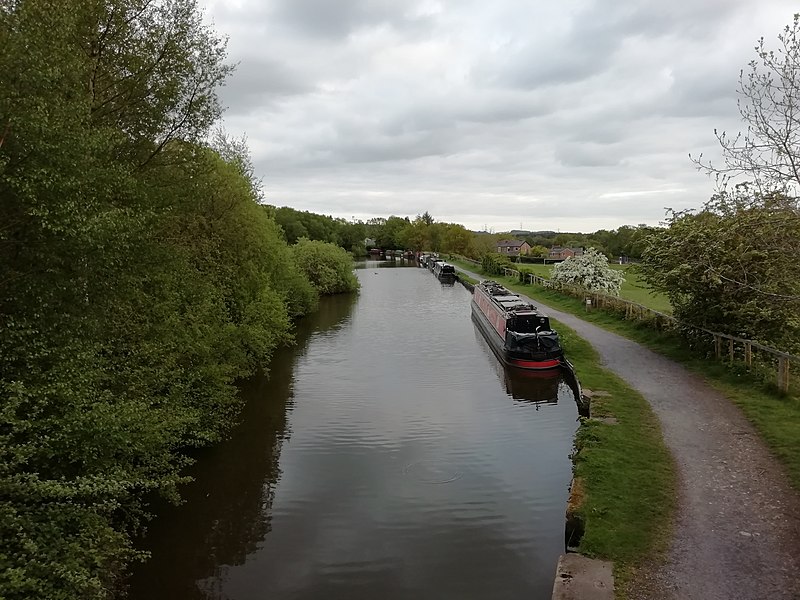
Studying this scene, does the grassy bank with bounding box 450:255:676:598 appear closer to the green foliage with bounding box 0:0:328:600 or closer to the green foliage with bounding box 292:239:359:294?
the green foliage with bounding box 0:0:328:600

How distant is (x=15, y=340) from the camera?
6258 millimetres

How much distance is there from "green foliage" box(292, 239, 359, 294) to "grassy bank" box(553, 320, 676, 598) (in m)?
29.7

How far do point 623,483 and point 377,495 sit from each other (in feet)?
13.9

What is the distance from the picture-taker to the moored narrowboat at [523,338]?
18.8m

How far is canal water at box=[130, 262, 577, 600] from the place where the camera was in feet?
26.2

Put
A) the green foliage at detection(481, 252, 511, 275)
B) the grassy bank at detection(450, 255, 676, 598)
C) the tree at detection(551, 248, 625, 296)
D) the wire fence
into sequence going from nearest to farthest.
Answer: the grassy bank at detection(450, 255, 676, 598) → the wire fence → the tree at detection(551, 248, 625, 296) → the green foliage at detection(481, 252, 511, 275)

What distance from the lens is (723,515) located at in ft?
24.7

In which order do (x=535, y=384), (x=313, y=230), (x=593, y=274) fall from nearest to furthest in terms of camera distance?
1. (x=535, y=384)
2. (x=593, y=274)
3. (x=313, y=230)

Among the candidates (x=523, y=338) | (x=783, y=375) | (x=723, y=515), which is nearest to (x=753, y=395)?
(x=783, y=375)

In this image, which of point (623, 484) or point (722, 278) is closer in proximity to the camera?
point (623, 484)

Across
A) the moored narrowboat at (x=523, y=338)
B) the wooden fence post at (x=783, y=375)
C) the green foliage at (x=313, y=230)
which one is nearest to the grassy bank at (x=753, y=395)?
the wooden fence post at (x=783, y=375)

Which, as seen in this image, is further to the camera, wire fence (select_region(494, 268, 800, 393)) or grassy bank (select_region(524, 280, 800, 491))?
wire fence (select_region(494, 268, 800, 393))

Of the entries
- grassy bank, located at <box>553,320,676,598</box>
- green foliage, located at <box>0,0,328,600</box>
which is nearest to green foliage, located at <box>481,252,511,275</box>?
grassy bank, located at <box>553,320,676,598</box>

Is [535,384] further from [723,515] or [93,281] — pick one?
[93,281]
